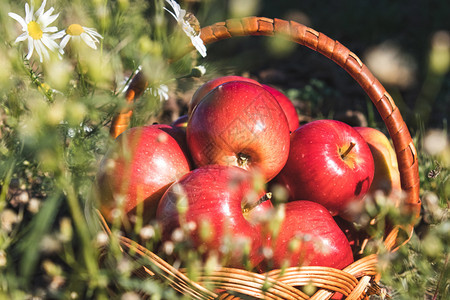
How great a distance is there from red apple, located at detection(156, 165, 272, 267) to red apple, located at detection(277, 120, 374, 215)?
0.21 meters

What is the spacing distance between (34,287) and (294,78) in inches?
75.9

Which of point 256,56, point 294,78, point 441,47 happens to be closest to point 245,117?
point 256,56

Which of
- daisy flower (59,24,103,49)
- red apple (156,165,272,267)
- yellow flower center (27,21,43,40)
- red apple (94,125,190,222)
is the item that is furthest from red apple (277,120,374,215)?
yellow flower center (27,21,43,40)

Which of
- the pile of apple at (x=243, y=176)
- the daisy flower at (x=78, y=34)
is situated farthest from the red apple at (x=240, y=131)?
the daisy flower at (x=78, y=34)

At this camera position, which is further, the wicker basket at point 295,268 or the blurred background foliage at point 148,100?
the wicker basket at point 295,268

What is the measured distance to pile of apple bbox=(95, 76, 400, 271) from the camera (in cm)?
106

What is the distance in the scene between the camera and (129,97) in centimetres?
137

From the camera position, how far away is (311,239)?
1130 mm

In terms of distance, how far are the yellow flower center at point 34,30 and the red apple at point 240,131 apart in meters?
0.43

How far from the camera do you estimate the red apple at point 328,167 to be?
1.28 metres

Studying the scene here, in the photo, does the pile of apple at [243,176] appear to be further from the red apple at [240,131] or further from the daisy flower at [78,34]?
the daisy flower at [78,34]

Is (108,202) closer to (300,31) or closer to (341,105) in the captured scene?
(300,31)

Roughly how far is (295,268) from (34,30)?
779 millimetres

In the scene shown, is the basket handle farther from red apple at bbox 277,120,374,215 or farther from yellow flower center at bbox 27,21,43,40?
yellow flower center at bbox 27,21,43,40
